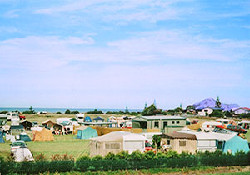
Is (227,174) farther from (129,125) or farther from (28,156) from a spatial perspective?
(129,125)

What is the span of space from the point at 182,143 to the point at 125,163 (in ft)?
32.6

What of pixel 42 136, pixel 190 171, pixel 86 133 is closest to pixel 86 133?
pixel 86 133

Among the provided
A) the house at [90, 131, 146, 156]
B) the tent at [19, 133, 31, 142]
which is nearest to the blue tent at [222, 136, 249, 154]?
the house at [90, 131, 146, 156]

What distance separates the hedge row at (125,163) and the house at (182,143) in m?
3.78

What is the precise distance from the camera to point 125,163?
68.8ft

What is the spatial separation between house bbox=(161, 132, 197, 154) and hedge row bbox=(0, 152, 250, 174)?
3782mm

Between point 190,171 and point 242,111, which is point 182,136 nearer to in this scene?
point 190,171

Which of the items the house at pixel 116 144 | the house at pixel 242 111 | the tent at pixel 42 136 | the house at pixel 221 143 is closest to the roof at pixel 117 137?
the house at pixel 116 144

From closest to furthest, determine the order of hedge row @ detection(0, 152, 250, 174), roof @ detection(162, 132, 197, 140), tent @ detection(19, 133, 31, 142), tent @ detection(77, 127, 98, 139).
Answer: hedge row @ detection(0, 152, 250, 174), roof @ detection(162, 132, 197, 140), tent @ detection(19, 133, 31, 142), tent @ detection(77, 127, 98, 139)

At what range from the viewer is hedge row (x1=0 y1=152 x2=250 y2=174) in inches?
752

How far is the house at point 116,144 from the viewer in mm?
25734

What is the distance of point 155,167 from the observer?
21500 mm

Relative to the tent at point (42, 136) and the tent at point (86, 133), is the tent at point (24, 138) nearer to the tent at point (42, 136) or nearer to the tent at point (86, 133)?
the tent at point (42, 136)

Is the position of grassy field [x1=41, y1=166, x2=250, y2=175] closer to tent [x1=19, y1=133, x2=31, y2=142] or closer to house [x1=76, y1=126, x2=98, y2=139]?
tent [x1=19, y1=133, x2=31, y2=142]
